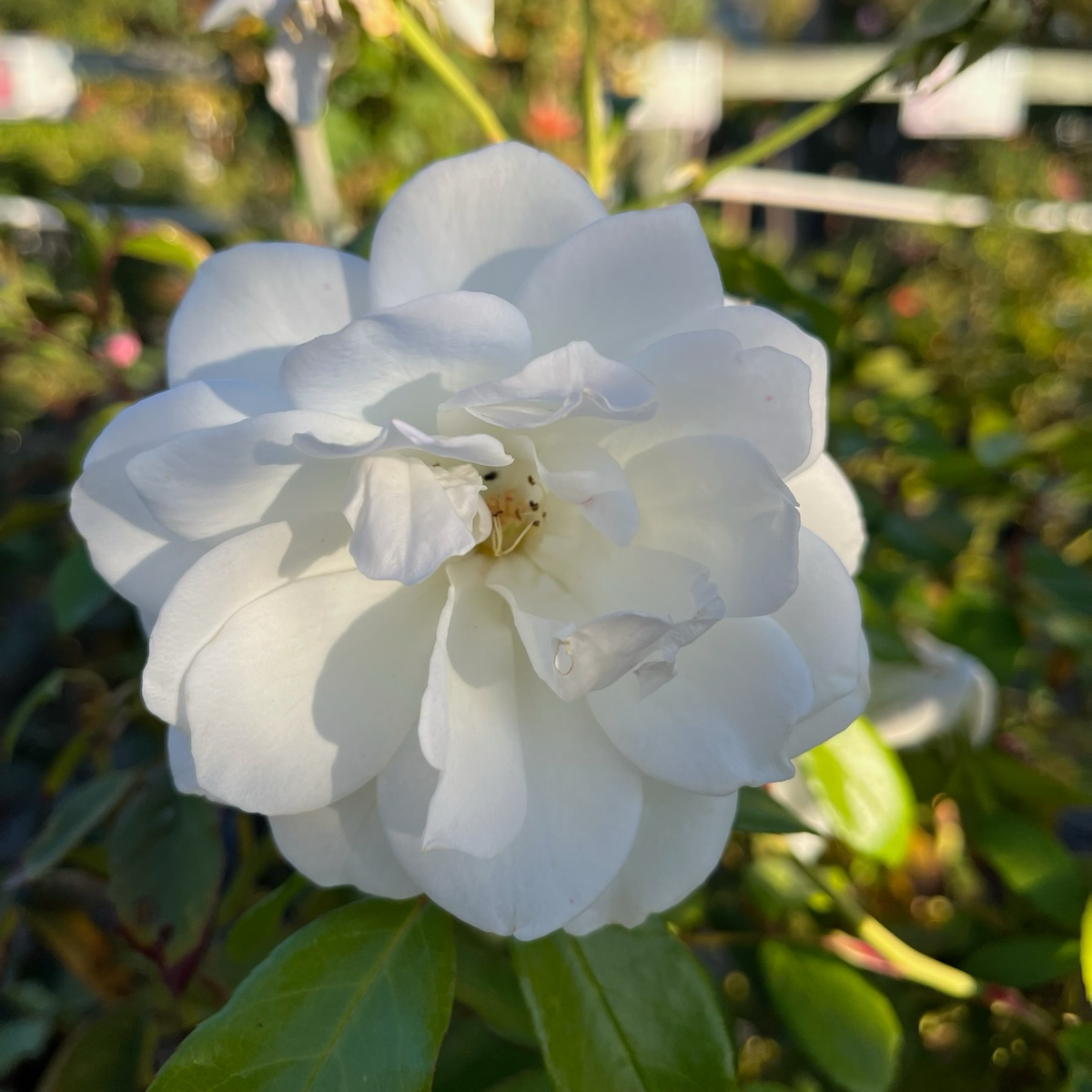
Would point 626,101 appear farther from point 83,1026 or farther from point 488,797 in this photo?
point 83,1026

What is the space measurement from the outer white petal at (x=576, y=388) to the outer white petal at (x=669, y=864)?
0.16 m

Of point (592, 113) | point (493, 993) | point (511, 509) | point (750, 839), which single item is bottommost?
point (750, 839)

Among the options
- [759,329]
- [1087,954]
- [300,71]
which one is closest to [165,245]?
[300,71]

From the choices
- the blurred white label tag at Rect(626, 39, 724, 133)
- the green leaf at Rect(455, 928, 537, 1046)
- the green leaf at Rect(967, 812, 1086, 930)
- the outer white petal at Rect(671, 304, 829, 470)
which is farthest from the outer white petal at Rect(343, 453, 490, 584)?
the blurred white label tag at Rect(626, 39, 724, 133)

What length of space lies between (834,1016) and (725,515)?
323 millimetres

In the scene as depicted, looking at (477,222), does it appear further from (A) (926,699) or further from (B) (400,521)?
(A) (926,699)

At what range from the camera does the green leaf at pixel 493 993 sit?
17.3 inches

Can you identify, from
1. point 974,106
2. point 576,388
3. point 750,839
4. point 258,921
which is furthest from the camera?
point 974,106

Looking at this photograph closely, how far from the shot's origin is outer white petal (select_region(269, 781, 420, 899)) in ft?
1.20

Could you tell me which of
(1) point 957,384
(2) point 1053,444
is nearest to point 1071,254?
(1) point 957,384

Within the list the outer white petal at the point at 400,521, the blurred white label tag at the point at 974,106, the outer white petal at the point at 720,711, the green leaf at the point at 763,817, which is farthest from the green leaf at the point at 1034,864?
the blurred white label tag at the point at 974,106

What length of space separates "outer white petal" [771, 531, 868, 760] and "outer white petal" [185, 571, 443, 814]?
16 centimetres

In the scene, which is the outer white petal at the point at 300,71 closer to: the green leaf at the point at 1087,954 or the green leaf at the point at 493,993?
the green leaf at the point at 493,993

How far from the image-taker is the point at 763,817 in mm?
407
